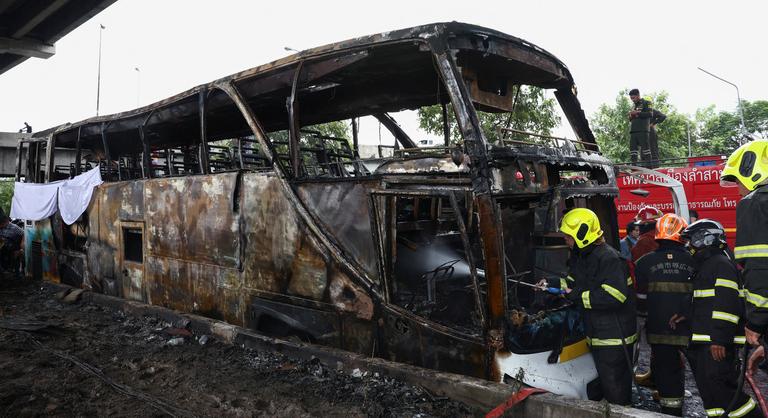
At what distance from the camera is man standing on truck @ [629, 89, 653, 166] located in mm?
8586

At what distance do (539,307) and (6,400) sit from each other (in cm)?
458

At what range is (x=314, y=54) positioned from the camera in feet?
14.0

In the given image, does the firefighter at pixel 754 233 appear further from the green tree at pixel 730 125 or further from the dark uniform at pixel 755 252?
the green tree at pixel 730 125

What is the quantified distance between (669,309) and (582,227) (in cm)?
100

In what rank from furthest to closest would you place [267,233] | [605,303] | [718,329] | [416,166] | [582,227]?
[267,233], [416,166], [582,227], [605,303], [718,329]

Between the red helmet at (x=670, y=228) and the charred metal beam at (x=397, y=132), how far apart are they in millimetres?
3289

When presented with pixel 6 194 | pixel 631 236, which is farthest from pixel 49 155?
pixel 6 194

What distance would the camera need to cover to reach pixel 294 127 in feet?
14.8

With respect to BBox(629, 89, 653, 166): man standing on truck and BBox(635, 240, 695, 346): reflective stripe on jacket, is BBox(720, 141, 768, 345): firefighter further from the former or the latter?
BBox(629, 89, 653, 166): man standing on truck

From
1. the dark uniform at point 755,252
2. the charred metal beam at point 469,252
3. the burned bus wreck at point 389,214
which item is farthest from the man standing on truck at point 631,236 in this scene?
the charred metal beam at point 469,252

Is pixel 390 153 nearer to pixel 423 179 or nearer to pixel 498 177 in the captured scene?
pixel 423 179

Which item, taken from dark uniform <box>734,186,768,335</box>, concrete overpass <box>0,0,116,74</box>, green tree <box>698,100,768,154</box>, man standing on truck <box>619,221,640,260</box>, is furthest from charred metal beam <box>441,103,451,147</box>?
green tree <box>698,100,768,154</box>

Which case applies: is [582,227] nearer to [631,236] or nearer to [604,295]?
[604,295]

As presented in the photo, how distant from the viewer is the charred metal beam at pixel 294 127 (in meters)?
4.39
